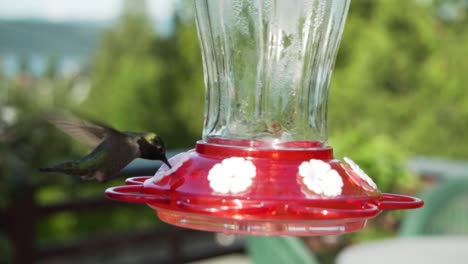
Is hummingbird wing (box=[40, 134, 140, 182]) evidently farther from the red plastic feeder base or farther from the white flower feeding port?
the white flower feeding port

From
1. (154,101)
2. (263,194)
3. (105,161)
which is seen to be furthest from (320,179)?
(154,101)

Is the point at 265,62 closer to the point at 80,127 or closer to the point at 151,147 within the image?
the point at 151,147


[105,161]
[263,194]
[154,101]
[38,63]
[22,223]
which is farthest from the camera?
[38,63]

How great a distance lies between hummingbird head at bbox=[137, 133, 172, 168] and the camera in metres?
1.49

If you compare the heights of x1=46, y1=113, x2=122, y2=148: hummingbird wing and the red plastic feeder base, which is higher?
x1=46, y1=113, x2=122, y2=148: hummingbird wing

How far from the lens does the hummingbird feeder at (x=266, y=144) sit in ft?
4.17

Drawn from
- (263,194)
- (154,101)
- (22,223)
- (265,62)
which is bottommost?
(22,223)

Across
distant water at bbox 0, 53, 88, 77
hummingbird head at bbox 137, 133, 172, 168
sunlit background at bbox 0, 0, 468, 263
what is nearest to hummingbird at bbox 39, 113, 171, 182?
hummingbird head at bbox 137, 133, 172, 168

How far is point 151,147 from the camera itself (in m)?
1.50

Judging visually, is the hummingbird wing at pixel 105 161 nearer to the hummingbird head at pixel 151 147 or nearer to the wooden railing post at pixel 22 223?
the hummingbird head at pixel 151 147

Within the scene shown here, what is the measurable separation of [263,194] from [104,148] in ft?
1.35

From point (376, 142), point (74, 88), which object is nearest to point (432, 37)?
point (376, 142)

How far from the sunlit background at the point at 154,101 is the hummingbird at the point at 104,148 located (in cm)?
249

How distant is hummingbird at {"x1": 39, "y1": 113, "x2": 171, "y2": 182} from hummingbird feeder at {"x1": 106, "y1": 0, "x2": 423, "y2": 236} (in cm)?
5
